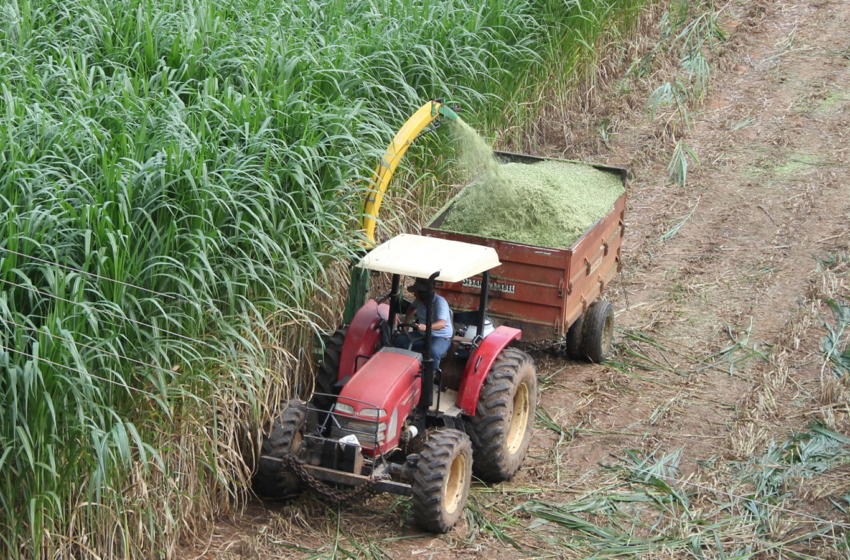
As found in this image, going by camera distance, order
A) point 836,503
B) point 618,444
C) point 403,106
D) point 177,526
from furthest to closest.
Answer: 1. point 403,106
2. point 618,444
3. point 836,503
4. point 177,526

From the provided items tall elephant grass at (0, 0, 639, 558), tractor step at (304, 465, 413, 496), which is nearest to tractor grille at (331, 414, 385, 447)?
tractor step at (304, 465, 413, 496)

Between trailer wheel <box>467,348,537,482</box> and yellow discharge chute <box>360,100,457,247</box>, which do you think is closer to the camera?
trailer wheel <box>467,348,537,482</box>

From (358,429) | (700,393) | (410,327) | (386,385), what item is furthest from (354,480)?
(700,393)

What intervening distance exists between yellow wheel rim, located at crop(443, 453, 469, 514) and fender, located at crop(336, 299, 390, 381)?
93 centimetres

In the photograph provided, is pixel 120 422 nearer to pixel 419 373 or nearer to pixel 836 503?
pixel 419 373

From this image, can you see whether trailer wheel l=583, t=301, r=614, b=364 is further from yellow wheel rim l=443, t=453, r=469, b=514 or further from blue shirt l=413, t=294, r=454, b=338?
yellow wheel rim l=443, t=453, r=469, b=514

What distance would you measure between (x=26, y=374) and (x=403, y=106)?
4.82 metres

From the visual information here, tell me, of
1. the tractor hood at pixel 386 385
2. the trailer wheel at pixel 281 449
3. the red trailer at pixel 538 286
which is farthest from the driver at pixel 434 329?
the red trailer at pixel 538 286

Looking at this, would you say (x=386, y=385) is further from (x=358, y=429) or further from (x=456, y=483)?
(x=456, y=483)

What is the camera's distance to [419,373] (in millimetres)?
6133

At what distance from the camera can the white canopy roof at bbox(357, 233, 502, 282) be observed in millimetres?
5887

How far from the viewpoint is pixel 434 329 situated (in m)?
6.16

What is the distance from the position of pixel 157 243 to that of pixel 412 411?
1.95 m

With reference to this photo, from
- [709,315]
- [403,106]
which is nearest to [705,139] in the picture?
[709,315]
